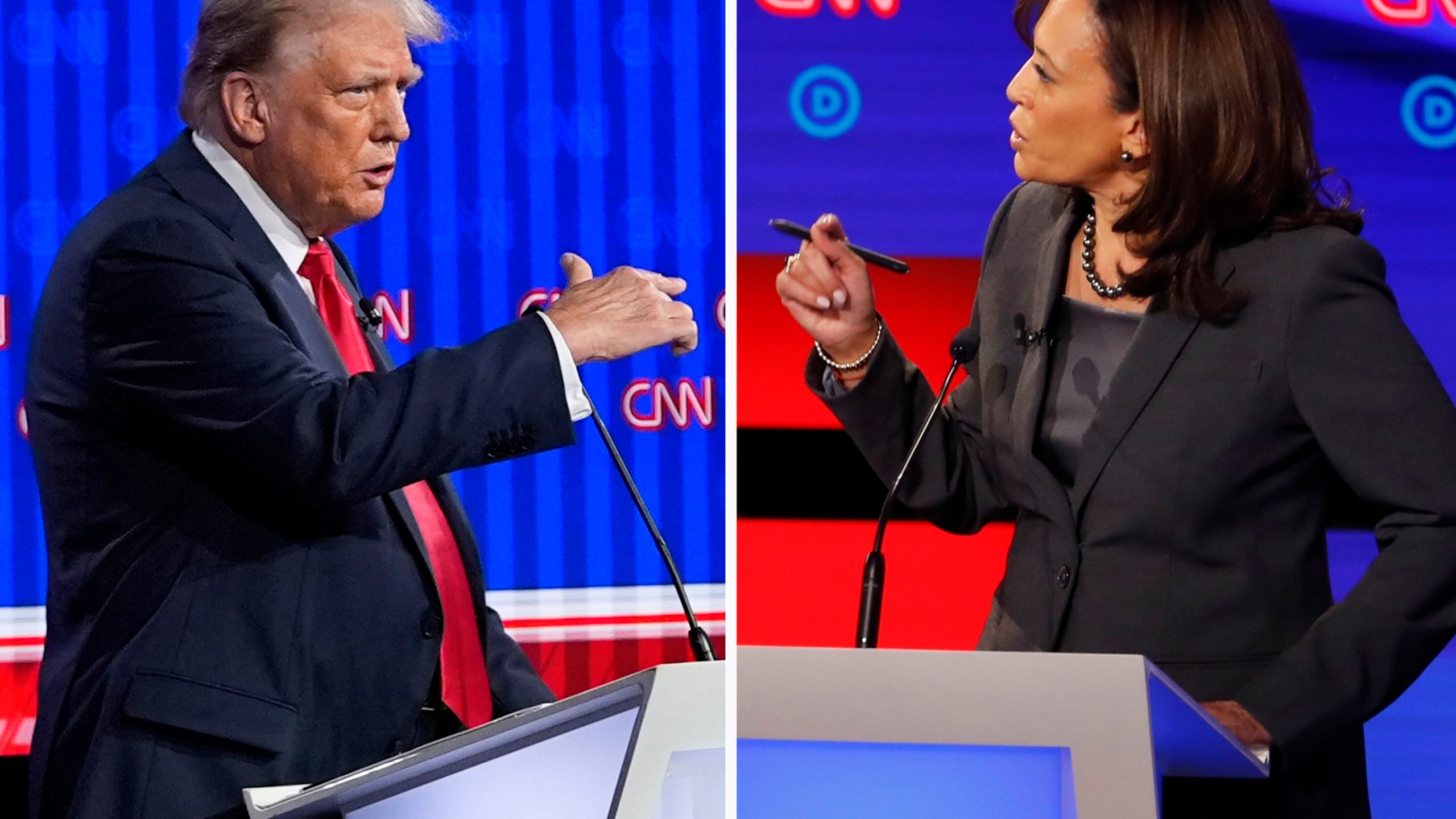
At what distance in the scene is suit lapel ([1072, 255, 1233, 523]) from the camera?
6.23 ft

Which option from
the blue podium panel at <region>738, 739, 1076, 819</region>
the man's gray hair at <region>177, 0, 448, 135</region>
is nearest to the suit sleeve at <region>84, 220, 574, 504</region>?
the man's gray hair at <region>177, 0, 448, 135</region>

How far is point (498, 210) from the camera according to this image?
238cm

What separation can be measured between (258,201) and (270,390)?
33 cm

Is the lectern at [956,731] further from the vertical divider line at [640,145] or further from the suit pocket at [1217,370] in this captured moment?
the vertical divider line at [640,145]

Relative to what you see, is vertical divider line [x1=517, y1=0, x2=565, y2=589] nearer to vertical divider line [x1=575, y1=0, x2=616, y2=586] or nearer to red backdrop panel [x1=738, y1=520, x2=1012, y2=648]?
vertical divider line [x1=575, y1=0, x2=616, y2=586]

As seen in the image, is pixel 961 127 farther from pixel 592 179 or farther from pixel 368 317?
pixel 368 317

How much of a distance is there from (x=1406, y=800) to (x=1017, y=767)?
4.76 feet

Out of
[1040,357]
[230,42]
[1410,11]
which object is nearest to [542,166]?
[230,42]

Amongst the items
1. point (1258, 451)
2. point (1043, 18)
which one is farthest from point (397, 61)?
point (1258, 451)

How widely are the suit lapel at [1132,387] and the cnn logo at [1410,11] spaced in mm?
946

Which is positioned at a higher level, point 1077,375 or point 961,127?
point 961,127

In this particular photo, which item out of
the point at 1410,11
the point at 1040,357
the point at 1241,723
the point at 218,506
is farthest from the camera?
the point at 1410,11

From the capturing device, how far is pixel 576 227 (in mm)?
2381

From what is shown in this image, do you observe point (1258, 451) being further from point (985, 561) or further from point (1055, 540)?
point (985, 561)
